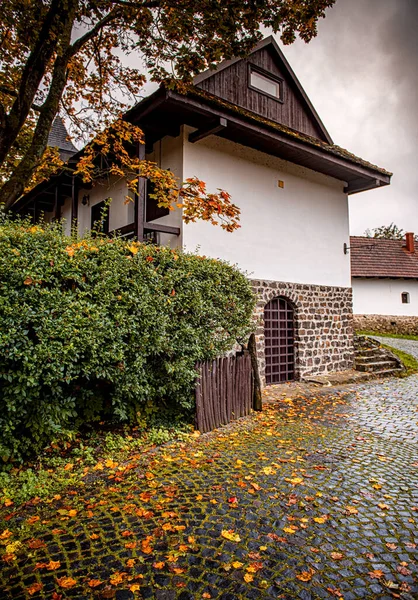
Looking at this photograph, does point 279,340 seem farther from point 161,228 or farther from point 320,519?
point 320,519

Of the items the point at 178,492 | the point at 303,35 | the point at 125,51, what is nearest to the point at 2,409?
the point at 178,492

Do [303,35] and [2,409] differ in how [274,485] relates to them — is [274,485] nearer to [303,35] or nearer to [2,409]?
[2,409]

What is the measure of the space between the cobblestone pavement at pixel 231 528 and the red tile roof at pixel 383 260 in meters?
19.9

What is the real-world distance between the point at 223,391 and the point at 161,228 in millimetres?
3680

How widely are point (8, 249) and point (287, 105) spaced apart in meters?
9.96

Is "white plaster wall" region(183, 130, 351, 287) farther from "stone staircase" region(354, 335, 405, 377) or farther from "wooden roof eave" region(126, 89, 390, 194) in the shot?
"stone staircase" region(354, 335, 405, 377)

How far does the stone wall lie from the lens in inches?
382

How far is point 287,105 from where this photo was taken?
11078mm

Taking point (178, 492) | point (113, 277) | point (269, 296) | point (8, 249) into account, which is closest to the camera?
point (178, 492)

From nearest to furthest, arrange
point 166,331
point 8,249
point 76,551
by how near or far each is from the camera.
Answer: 1. point 76,551
2. point 8,249
3. point 166,331

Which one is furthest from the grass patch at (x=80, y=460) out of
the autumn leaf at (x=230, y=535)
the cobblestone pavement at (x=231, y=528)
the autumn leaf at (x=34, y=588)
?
the autumn leaf at (x=230, y=535)

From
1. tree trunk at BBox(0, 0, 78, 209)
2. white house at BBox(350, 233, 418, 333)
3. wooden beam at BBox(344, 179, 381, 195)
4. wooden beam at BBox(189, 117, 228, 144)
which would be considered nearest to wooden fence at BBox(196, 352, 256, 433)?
tree trunk at BBox(0, 0, 78, 209)

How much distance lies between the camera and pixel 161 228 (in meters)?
7.86

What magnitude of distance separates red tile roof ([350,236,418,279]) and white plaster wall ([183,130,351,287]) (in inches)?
476
